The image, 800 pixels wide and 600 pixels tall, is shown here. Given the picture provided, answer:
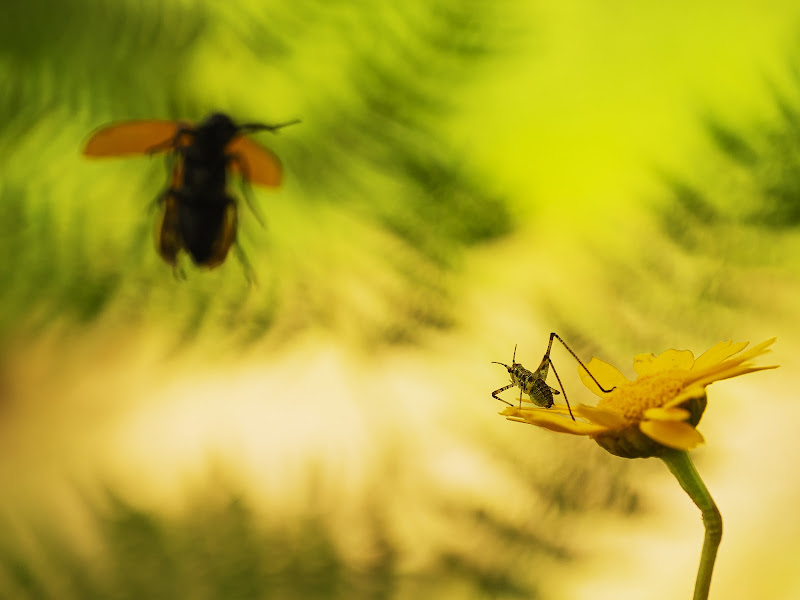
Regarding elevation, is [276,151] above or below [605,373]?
above

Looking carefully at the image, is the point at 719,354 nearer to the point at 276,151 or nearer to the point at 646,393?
the point at 646,393

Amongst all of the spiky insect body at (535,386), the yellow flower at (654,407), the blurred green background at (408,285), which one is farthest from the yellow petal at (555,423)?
the blurred green background at (408,285)

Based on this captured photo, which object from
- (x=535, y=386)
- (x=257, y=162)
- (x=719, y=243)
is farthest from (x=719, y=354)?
(x=719, y=243)

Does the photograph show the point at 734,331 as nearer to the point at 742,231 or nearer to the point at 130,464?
the point at 742,231

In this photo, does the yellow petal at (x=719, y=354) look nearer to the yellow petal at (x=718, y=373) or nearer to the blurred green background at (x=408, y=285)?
the yellow petal at (x=718, y=373)

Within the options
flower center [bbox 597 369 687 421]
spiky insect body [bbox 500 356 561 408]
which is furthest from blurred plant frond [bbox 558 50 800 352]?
flower center [bbox 597 369 687 421]

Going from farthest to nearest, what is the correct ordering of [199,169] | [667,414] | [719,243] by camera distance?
[719,243] < [199,169] < [667,414]
